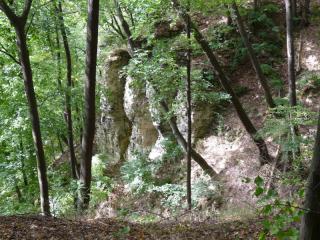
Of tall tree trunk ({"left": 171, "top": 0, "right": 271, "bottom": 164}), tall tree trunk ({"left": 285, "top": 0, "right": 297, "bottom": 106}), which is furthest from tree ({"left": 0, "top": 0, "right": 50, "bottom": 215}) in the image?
tall tree trunk ({"left": 285, "top": 0, "right": 297, "bottom": 106})

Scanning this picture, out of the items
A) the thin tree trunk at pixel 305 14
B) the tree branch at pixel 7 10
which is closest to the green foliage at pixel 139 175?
the tree branch at pixel 7 10

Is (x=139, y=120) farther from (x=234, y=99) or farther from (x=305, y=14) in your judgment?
(x=305, y=14)

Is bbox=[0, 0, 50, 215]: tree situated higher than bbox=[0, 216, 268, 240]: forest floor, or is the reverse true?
bbox=[0, 0, 50, 215]: tree

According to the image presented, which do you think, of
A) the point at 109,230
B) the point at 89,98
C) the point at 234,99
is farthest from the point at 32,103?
the point at 234,99

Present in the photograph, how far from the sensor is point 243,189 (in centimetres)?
1155

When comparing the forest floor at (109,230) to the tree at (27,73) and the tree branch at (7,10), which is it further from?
the tree branch at (7,10)

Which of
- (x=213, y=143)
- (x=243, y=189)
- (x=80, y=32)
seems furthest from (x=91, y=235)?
(x=80, y=32)

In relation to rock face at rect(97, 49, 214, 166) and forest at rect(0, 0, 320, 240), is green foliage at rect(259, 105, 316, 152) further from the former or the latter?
rock face at rect(97, 49, 214, 166)

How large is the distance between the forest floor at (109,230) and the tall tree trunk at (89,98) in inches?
103

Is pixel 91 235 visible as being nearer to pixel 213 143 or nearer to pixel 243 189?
pixel 243 189

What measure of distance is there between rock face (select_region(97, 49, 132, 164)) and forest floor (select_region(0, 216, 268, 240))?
450 inches

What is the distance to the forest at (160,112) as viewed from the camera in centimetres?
801

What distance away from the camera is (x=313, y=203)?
2.88m

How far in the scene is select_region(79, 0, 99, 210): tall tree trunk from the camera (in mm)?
7539
